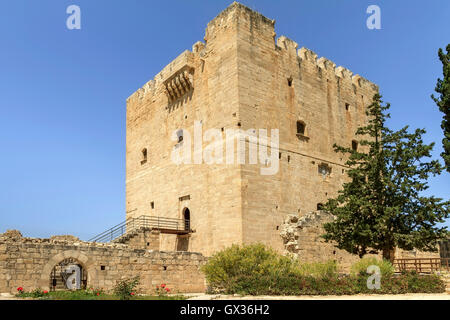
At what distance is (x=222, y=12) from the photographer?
19.3 metres

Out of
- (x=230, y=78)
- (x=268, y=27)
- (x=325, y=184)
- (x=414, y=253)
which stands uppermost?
(x=268, y=27)

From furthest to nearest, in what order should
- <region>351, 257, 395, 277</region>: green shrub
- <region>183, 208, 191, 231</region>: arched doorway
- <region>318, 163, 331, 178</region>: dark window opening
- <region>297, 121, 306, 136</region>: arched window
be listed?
<region>318, 163, 331, 178</region>: dark window opening → <region>297, 121, 306, 136</region>: arched window → <region>183, 208, 191, 231</region>: arched doorway → <region>351, 257, 395, 277</region>: green shrub

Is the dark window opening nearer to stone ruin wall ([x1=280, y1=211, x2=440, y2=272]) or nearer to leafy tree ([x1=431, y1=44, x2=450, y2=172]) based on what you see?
stone ruin wall ([x1=280, y1=211, x2=440, y2=272])

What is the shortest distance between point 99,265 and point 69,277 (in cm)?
182

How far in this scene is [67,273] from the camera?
47.7 ft

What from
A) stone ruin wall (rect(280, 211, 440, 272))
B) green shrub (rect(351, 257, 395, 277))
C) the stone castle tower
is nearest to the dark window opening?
the stone castle tower

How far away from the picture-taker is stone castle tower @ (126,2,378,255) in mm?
17469

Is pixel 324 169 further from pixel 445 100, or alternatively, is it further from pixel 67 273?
pixel 67 273

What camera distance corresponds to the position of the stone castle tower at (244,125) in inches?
688

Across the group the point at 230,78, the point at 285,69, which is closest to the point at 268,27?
the point at 285,69

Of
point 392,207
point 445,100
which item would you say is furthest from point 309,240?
point 445,100
